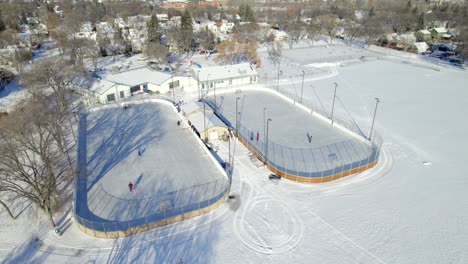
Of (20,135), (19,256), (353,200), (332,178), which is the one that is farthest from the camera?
(332,178)

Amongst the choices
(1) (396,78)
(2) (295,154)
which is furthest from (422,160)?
(1) (396,78)

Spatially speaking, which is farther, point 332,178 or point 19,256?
point 332,178

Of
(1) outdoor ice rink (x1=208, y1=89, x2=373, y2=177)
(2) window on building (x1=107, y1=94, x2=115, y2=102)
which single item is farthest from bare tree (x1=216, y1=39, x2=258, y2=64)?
(2) window on building (x1=107, y1=94, x2=115, y2=102)

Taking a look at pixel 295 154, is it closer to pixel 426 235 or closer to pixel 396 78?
pixel 426 235

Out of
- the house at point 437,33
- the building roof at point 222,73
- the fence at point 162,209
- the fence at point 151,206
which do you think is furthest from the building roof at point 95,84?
the house at point 437,33

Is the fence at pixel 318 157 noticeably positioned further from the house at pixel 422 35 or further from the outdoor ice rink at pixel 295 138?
the house at pixel 422 35

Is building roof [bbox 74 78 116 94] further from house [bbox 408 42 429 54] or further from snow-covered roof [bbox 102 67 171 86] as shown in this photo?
house [bbox 408 42 429 54]

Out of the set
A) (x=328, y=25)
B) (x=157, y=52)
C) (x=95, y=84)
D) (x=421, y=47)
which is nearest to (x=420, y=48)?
(x=421, y=47)

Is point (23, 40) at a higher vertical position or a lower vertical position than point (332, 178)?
higher
